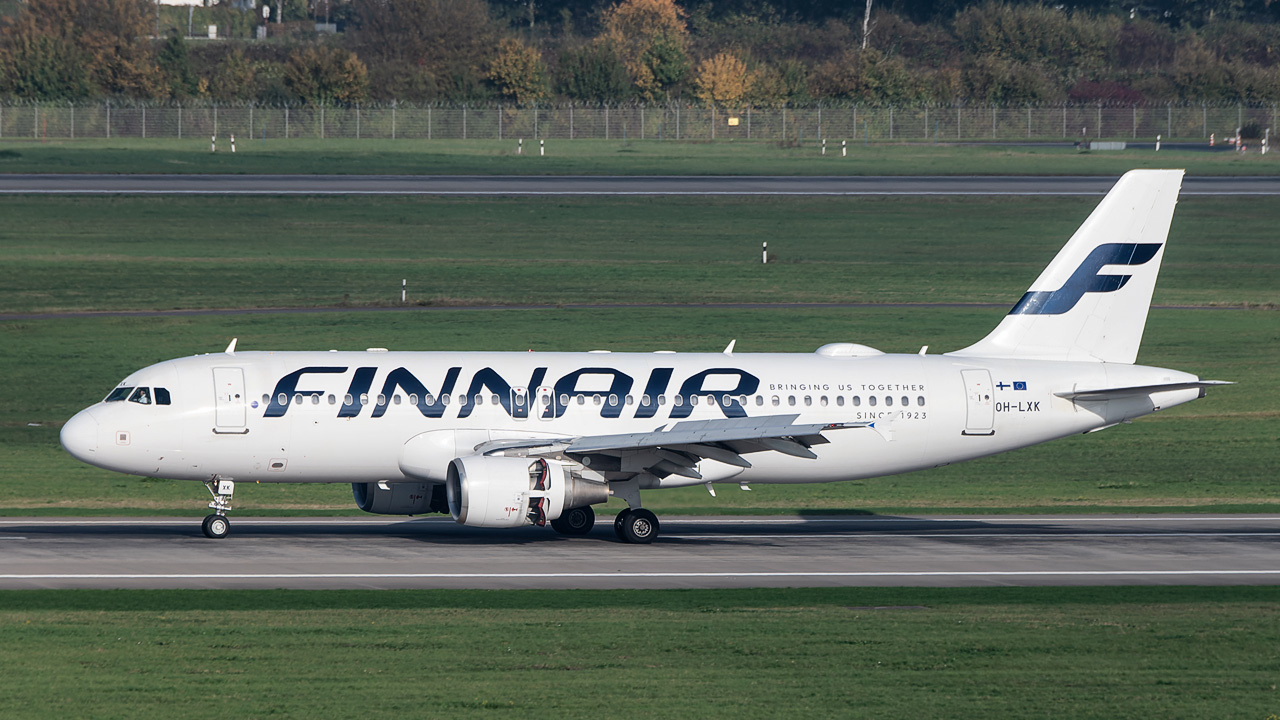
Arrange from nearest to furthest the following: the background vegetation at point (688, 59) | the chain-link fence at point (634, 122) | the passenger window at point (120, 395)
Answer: the passenger window at point (120, 395) → the chain-link fence at point (634, 122) → the background vegetation at point (688, 59)

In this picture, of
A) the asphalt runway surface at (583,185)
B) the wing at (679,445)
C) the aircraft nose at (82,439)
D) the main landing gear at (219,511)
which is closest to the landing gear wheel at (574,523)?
the wing at (679,445)

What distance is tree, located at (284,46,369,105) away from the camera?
501ft

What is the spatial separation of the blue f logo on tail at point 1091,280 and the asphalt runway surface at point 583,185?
6194 cm

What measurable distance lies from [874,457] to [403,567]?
13662 mm

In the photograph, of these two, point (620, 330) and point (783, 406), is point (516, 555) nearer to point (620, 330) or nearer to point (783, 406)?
point (783, 406)

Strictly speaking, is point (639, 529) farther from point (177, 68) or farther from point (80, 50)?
point (80, 50)

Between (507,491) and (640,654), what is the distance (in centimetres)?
1114

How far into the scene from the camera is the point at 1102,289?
45.1 meters

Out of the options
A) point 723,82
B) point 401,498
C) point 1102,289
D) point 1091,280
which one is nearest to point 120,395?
point 401,498

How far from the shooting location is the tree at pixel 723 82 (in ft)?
530

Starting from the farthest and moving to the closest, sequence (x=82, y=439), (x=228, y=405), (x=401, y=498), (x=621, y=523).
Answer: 1. (x=401, y=498)
2. (x=621, y=523)
3. (x=228, y=405)
4. (x=82, y=439)

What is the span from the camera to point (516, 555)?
3800 cm

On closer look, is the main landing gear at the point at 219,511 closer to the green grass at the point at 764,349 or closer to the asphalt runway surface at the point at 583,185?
the green grass at the point at 764,349

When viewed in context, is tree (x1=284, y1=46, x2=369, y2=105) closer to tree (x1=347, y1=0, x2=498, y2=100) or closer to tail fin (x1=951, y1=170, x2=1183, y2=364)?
tree (x1=347, y1=0, x2=498, y2=100)
